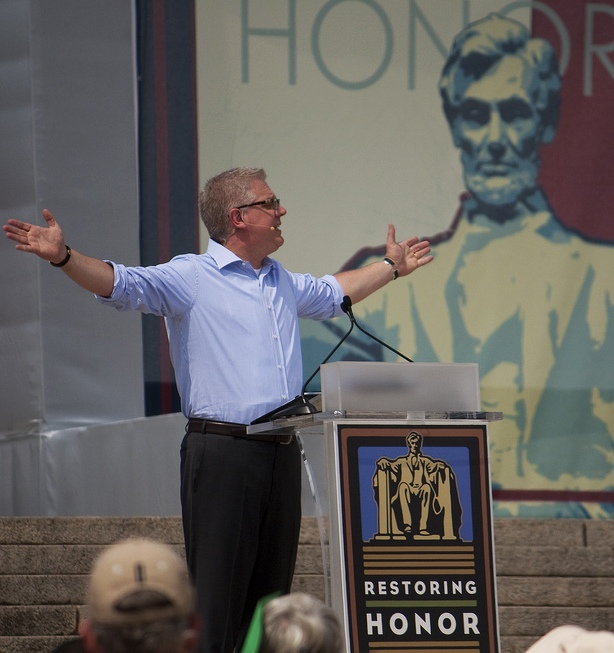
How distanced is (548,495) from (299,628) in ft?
11.8

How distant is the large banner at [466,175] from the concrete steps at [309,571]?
284 mm

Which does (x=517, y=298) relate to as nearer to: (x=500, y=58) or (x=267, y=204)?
(x=500, y=58)

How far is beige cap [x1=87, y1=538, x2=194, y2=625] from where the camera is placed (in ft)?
4.70

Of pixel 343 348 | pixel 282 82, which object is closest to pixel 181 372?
pixel 343 348

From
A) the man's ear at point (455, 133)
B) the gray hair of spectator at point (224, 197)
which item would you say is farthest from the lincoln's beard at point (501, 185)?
the gray hair of spectator at point (224, 197)

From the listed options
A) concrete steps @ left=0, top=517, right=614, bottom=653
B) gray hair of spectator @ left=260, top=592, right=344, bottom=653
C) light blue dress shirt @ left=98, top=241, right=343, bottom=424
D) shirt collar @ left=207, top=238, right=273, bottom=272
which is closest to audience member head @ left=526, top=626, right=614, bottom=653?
gray hair of spectator @ left=260, top=592, right=344, bottom=653

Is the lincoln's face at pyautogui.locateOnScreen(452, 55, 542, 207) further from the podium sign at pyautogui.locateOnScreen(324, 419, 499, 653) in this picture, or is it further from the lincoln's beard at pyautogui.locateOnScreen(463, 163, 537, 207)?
the podium sign at pyautogui.locateOnScreen(324, 419, 499, 653)

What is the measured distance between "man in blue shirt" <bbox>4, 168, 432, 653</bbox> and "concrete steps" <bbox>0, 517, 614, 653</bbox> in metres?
1.12

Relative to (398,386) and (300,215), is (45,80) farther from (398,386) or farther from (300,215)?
(398,386)

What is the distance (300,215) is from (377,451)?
2212 millimetres

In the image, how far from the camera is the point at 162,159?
4984 mm

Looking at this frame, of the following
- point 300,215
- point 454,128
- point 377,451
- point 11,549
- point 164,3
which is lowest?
point 11,549

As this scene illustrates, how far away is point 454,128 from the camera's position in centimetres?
525

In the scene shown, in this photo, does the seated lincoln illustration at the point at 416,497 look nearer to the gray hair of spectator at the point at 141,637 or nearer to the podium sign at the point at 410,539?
the podium sign at the point at 410,539
